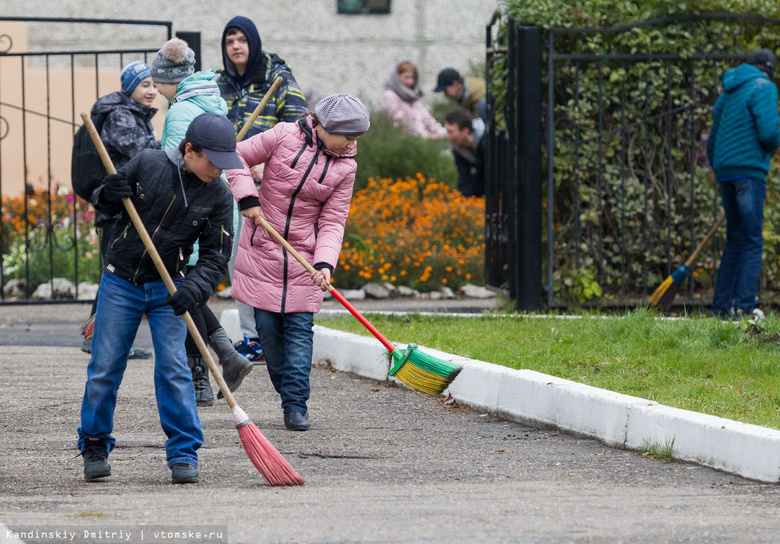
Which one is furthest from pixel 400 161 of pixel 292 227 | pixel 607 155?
pixel 292 227

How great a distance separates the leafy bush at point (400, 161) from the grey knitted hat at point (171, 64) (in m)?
6.96

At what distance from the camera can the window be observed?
15.2m

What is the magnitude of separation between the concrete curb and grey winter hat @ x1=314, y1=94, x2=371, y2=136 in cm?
143

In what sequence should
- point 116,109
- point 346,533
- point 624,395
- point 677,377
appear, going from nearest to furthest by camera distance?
point 346,533
point 624,395
point 677,377
point 116,109

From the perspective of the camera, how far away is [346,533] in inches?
139

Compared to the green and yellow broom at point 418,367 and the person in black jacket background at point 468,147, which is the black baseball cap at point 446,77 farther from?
the green and yellow broom at point 418,367

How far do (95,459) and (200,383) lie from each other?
5.79 ft

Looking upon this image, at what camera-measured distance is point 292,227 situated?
5.57 meters

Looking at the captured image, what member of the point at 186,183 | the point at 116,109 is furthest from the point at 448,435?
the point at 116,109

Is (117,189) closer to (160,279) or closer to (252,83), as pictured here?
(160,279)

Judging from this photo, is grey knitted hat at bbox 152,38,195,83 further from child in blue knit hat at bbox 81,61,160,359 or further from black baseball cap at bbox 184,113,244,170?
black baseball cap at bbox 184,113,244,170

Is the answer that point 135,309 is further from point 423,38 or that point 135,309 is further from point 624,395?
point 423,38

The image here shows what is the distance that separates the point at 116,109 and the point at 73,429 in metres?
2.05

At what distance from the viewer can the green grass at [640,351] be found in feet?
17.8
